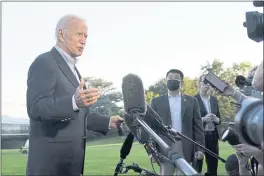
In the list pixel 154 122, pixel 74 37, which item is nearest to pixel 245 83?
pixel 154 122

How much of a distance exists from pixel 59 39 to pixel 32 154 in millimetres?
895

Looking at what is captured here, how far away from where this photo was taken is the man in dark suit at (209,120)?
724cm

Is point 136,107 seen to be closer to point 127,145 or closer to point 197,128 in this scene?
point 127,145

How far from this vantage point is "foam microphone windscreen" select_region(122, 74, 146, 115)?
279 centimetres

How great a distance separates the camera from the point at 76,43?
3.47 m

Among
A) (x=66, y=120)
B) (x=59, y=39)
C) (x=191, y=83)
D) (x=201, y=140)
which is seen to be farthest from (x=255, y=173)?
(x=191, y=83)

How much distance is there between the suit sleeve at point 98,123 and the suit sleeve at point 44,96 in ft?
2.02

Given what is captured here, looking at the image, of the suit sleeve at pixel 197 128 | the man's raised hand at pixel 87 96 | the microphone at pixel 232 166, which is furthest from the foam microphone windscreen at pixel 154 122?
the suit sleeve at pixel 197 128

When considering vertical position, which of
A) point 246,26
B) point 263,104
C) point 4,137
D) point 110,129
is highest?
point 246,26

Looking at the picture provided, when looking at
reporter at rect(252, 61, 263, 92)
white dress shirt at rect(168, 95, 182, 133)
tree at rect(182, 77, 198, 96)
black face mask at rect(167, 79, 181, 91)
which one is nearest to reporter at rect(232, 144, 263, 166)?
reporter at rect(252, 61, 263, 92)

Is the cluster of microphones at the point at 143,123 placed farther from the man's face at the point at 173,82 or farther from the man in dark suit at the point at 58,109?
the man's face at the point at 173,82

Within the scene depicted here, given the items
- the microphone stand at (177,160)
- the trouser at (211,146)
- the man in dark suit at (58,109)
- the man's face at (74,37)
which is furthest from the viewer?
the trouser at (211,146)

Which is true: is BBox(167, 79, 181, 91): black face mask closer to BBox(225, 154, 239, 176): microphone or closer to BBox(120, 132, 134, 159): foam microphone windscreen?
BBox(120, 132, 134, 159): foam microphone windscreen

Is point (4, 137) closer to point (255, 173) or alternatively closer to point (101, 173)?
point (101, 173)
